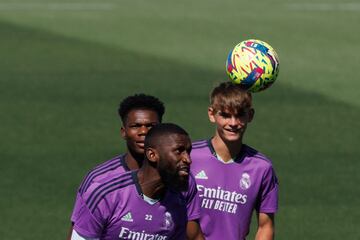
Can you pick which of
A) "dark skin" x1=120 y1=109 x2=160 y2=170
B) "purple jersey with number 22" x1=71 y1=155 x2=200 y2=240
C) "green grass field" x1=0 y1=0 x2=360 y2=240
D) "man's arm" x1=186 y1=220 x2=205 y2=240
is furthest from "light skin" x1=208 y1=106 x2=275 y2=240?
"green grass field" x1=0 y1=0 x2=360 y2=240

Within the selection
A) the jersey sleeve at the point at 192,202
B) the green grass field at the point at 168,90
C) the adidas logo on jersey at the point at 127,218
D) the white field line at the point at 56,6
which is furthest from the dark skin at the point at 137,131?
the white field line at the point at 56,6

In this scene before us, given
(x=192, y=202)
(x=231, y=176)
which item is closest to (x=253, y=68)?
(x=231, y=176)

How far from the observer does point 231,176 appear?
9.30m

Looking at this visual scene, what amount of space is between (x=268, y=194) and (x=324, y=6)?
72.7ft

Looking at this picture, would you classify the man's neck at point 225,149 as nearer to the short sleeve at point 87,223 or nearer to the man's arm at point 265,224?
the man's arm at point 265,224

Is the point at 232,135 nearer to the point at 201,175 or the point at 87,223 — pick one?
the point at 201,175

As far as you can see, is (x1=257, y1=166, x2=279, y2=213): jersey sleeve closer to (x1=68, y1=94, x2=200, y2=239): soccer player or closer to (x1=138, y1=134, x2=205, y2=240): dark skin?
(x1=68, y1=94, x2=200, y2=239): soccer player

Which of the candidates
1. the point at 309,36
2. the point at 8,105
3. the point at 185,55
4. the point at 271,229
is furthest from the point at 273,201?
the point at 309,36

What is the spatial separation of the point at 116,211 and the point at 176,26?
1930 cm

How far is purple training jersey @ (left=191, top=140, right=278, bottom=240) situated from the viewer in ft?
30.2

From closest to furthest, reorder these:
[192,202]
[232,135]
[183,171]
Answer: [183,171], [192,202], [232,135]

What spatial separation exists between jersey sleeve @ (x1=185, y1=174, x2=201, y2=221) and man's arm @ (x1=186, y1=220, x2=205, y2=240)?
0.05 metres

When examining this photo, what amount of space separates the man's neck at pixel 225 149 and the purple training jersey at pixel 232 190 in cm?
4

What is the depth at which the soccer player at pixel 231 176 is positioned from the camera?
9070 millimetres
